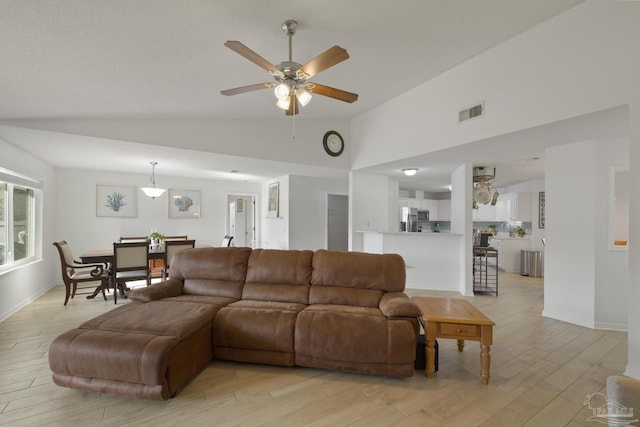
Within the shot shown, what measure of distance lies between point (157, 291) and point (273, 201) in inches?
170

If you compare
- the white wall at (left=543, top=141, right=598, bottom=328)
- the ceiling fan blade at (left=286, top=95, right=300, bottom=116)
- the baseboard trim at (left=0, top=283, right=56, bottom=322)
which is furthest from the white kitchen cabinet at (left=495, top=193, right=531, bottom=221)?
the baseboard trim at (left=0, top=283, right=56, bottom=322)

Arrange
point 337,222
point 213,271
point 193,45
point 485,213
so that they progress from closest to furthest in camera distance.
Result: point 193,45, point 213,271, point 337,222, point 485,213

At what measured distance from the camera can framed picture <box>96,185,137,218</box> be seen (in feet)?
20.0

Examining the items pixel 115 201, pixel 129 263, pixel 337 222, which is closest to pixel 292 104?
pixel 129 263

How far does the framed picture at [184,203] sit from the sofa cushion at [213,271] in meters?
4.02

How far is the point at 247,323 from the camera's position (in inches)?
96.8

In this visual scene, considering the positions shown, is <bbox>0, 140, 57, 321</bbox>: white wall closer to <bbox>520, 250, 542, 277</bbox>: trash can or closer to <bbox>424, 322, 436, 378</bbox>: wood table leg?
<bbox>424, 322, 436, 378</bbox>: wood table leg

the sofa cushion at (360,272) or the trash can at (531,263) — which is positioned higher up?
the sofa cushion at (360,272)

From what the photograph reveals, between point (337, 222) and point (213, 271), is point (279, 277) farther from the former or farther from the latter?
point (337, 222)

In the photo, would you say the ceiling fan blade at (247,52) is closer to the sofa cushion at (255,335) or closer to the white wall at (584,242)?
the sofa cushion at (255,335)

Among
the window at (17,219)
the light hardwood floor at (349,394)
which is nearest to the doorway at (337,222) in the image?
the light hardwood floor at (349,394)

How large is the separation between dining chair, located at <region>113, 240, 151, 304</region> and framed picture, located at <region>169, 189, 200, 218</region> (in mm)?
2512

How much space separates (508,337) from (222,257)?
10.5ft

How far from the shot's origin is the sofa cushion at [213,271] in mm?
3107
